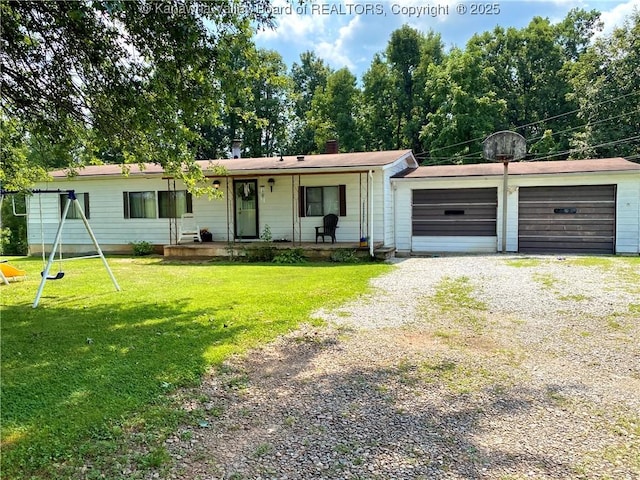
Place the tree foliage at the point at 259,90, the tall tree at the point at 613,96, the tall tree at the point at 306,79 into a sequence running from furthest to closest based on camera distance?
the tall tree at the point at 306,79, the tall tree at the point at 613,96, the tree foliage at the point at 259,90

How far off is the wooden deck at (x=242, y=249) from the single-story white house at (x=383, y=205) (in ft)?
1.93

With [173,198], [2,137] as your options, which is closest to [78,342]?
[2,137]

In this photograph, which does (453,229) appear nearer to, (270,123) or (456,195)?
(456,195)

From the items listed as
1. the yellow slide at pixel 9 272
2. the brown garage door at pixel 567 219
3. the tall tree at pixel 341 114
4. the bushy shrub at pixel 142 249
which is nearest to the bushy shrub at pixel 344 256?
the brown garage door at pixel 567 219

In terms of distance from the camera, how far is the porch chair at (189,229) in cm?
1337

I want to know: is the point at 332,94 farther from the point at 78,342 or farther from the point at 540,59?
the point at 78,342

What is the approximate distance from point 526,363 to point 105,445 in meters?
3.23

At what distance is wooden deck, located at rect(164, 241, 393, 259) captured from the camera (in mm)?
11383

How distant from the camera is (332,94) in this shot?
28.4 m

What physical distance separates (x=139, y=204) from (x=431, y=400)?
1312 cm

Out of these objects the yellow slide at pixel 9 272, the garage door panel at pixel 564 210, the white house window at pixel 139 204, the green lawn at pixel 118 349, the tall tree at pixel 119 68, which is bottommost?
the green lawn at pixel 118 349

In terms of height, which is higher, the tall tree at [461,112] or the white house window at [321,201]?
the tall tree at [461,112]

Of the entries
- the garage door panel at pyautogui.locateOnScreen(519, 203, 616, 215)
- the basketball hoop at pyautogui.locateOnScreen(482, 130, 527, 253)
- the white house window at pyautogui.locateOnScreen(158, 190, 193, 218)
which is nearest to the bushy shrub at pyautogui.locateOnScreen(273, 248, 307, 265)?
the white house window at pyautogui.locateOnScreen(158, 190, 193, 218)

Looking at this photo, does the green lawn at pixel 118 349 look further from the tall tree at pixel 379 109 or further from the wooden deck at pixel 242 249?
the tall tree at pixel 379 109
